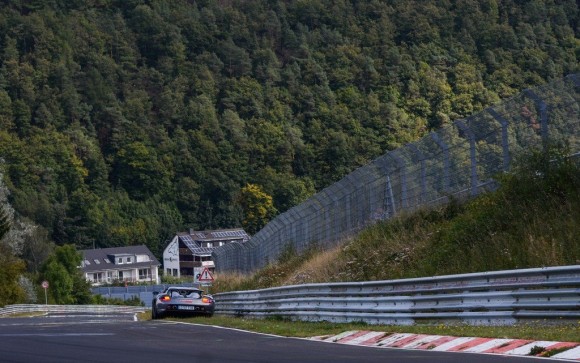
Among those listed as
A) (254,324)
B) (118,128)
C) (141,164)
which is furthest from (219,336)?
(118,128)

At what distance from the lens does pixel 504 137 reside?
74.3ft

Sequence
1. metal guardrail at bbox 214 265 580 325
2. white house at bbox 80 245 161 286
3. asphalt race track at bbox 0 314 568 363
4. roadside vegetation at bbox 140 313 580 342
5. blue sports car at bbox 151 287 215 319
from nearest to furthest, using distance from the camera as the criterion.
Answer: asphalt race track at bbox 0 314 568 363, roadside vegetation at bbox 140 313 580 342, metal guardrail at bbox 214 265 580 325, blue sports car at bbox 151 287 215 319, white house at bbox 80 245 161 286

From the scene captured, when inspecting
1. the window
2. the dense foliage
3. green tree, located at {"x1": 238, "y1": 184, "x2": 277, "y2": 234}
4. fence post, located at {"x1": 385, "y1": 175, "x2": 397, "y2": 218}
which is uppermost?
the dense foliage

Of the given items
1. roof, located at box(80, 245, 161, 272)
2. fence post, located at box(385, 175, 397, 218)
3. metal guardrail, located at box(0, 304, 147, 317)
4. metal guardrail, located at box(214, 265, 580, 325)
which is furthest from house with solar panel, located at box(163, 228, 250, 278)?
metal guardrail, located at box(214, 265, 580, 325)

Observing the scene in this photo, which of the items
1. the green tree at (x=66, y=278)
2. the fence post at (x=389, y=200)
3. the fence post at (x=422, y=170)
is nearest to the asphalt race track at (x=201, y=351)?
the fence post at (x=422, y=170)

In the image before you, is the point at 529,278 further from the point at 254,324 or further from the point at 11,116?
the point at 11,116

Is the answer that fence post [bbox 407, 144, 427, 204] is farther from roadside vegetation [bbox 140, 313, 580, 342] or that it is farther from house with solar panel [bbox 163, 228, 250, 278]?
house with solar panel [bbox 163, 228, 250, 278]

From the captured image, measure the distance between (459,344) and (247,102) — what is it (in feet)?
461

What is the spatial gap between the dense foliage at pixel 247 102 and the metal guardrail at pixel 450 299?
265 feet

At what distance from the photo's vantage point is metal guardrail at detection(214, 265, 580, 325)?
16312 mm

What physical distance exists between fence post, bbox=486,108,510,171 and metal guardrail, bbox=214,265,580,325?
348cm

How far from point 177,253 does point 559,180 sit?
119 metres

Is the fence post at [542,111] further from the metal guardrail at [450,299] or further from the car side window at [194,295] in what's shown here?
the car side window at [194,295]

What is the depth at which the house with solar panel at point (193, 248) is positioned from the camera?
127075 mm
